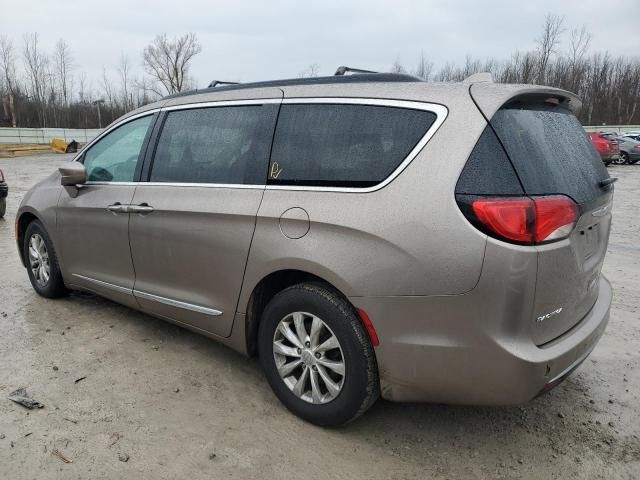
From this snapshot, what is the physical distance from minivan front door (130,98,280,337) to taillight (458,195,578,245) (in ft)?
4.08

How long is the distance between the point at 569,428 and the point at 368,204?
1702mm

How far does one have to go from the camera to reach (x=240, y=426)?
281 centimetres

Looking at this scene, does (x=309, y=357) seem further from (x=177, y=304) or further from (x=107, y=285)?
(x=107, y=285)

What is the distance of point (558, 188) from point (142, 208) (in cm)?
260

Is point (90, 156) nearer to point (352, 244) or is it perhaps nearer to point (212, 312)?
point (212, 312)

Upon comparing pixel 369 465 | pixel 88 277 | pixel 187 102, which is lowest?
pixel 369 465

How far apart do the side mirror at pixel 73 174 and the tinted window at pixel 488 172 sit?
10.3 feet

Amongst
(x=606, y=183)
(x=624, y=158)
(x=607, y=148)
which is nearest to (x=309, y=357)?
(x=606, y=183)

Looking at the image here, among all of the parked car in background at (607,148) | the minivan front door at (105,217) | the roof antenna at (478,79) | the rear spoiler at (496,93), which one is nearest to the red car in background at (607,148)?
the parked car in background at (607,148)

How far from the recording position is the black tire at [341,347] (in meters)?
2.49

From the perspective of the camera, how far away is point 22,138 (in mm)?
46750

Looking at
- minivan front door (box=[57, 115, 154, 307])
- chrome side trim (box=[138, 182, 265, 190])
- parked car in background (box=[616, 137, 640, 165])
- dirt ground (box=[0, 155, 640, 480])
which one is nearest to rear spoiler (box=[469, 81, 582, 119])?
chrome side trim (box=[138, 182, 265, 190])

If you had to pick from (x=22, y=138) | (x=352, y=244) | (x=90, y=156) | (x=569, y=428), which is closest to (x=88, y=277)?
(x=90, y=156)

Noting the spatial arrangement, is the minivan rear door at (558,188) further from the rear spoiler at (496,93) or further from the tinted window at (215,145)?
the tinted window at (215,145)
